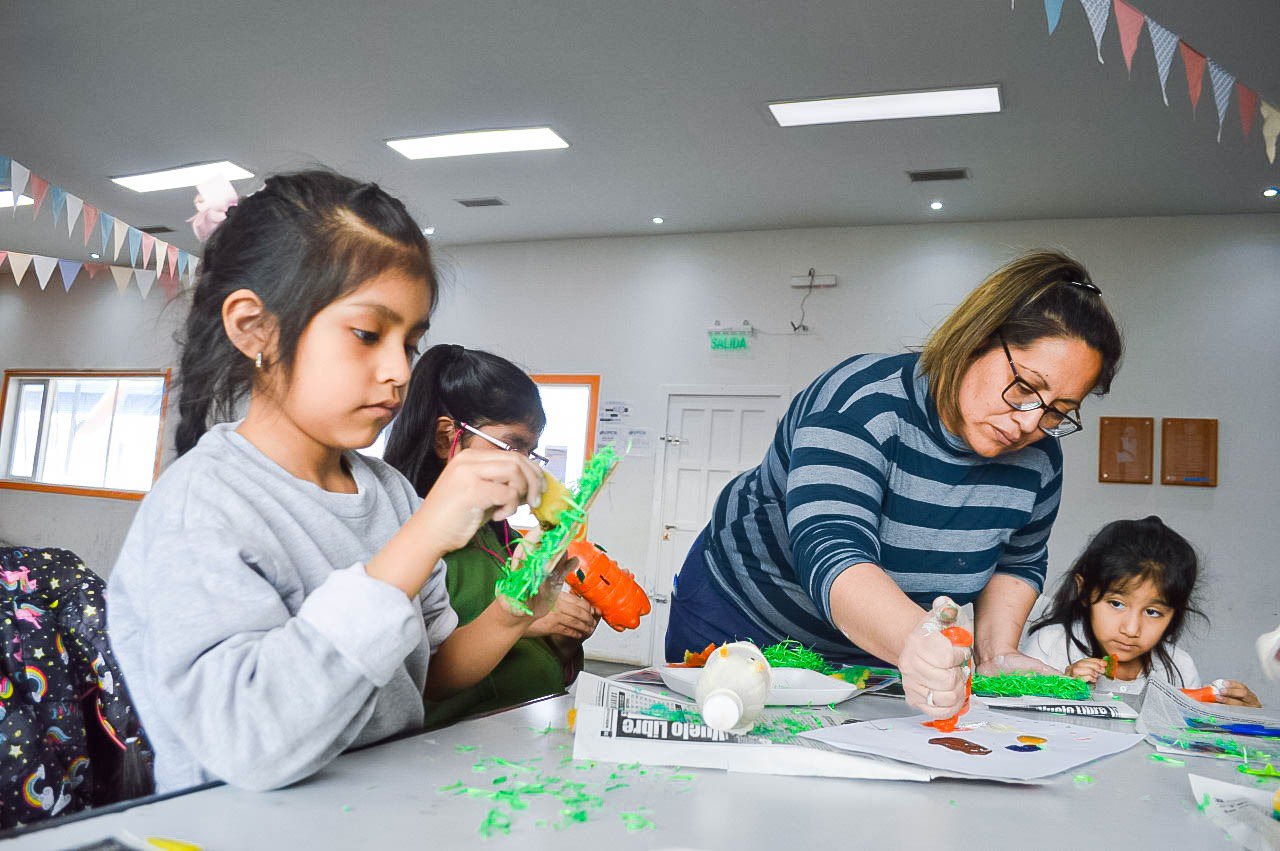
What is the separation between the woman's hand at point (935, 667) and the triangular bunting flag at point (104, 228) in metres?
7.37

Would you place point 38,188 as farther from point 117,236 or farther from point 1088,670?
point 1088,670

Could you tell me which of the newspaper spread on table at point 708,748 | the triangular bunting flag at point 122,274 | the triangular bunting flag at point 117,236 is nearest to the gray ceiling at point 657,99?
the triangular bunting flag at point 117,236

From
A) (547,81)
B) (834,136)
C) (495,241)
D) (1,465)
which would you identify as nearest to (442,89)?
(547,81)

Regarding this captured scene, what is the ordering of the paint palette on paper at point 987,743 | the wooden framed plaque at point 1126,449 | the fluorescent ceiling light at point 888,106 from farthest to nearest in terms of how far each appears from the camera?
1. the wooden framed plaque at point 1126,449
2. the fluorescent ceiling light at point 888,106
3. the paint palette on paper at point 987,743

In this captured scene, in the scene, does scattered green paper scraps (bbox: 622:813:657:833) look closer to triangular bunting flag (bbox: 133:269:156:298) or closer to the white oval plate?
the white oval plate

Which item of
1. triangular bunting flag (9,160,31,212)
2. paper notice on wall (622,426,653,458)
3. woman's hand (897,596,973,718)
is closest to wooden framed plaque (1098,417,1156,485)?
paper notice on wall (622,426,653,458)

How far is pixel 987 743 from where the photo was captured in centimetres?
97

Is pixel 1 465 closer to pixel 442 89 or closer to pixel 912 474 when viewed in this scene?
pixel 442 89

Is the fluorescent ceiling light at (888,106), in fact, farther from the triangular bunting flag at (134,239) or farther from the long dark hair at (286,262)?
the triangular bunting flag at (134,239)

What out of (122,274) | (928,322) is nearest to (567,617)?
(928,322)

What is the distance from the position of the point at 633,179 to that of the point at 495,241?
188 cm

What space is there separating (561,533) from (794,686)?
1.59ft

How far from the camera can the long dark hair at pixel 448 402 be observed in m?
1.66

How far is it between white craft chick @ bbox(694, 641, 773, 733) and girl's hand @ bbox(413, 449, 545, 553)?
281 mm
